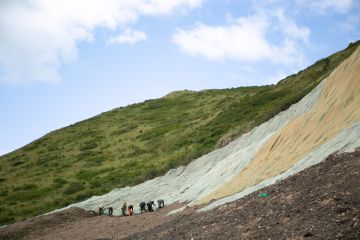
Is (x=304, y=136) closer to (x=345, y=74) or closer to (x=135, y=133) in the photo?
(x=345, y=74)

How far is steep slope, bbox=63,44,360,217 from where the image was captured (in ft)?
68.9

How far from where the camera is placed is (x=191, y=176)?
3775 centimetres

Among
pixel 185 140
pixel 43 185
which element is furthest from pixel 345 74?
pixel 43 185

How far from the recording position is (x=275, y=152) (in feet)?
87.1

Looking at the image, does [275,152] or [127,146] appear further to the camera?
[127,146]

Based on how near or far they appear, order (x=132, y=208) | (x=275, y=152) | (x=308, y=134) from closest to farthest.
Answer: (x=308, y=134) < (x=275, y=152) < (x=132, y=208)

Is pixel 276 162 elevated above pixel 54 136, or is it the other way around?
pixel 54 136

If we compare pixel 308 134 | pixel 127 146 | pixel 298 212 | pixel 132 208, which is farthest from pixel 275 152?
pixel 127 146

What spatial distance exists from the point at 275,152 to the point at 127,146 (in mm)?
44772

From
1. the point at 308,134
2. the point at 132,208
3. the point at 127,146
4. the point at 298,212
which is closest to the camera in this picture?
the point at 298,212

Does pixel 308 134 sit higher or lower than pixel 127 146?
lower

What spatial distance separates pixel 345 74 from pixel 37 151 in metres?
59.8

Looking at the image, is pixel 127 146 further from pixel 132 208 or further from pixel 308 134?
pixel 308 134

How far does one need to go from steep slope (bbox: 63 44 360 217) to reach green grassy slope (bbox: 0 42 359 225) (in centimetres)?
366
